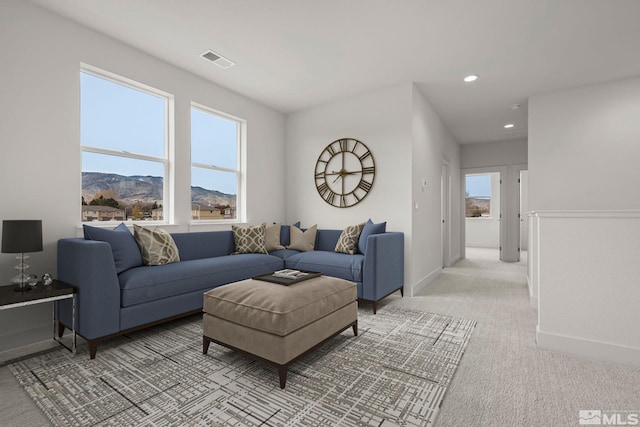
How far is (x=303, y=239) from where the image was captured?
4266 millimetres

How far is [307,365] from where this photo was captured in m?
2.07

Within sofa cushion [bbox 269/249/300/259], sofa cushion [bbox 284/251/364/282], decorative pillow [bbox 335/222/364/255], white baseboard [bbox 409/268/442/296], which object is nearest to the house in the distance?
sofa cushion [bbox 269/249/300/259]

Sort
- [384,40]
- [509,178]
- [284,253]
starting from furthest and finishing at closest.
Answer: [509,178]
[284,253]
[384,40]

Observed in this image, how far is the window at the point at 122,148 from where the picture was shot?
3.01m

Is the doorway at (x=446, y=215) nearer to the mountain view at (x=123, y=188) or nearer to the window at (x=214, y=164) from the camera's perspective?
the window at (x=214, y=164)

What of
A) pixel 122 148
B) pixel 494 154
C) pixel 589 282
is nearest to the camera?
pixel 589 282

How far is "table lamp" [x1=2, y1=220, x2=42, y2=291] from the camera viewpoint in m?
2.14

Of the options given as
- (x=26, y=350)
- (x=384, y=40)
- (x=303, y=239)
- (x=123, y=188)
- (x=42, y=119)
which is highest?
(x=384, y=40)

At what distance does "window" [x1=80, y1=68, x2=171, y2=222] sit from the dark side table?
0.90 meters

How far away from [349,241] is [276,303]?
6.59 feet

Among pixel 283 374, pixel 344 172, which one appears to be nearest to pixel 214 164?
pixel 344 172

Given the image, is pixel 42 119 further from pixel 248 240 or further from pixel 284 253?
pixel 284 253

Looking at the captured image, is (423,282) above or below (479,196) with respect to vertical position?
below

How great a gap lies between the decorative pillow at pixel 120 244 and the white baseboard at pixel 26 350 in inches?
→ 29.1
